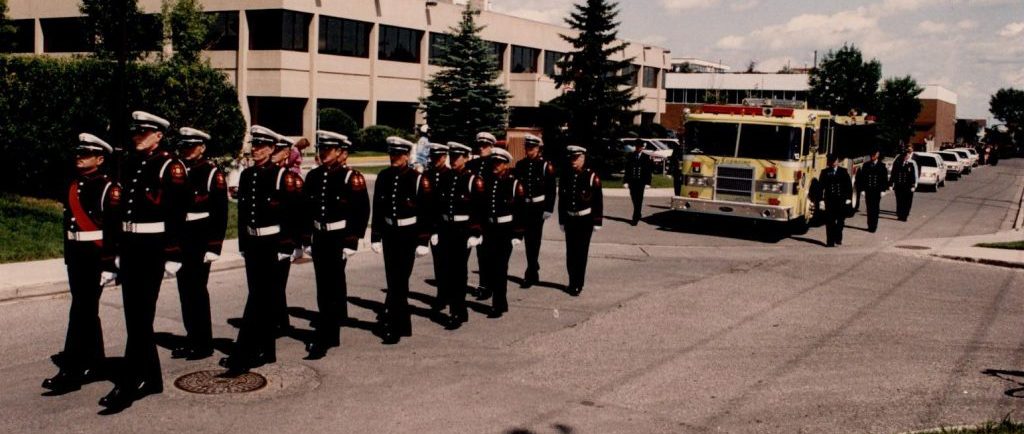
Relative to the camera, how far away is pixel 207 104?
21.5m

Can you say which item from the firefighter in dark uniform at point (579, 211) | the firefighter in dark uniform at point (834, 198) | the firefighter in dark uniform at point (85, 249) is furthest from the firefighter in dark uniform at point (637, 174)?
the firefighter in dark uniform at point (85, 249)

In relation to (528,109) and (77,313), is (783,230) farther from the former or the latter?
(528,109)

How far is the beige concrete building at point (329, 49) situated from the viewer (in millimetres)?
48719

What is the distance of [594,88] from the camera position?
3888cm

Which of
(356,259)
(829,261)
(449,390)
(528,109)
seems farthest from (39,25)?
(449,390)

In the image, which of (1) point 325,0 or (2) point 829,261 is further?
(1) point 325,0

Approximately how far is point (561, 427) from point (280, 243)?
315 centimetres

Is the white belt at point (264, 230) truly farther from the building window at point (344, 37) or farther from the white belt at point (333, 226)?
the building window at point (344, 37)

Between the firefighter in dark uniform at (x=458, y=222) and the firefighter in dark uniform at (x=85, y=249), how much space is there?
365 centimetres

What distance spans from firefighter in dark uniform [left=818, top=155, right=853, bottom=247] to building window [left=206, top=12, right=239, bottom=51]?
122 feet

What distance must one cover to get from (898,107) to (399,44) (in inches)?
1791

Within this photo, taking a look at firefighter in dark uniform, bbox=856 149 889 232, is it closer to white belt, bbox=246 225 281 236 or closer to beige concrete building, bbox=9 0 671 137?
white belt, bbox=246 225 281 236

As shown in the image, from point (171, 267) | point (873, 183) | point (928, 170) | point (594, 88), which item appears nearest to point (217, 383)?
point (171, 267)

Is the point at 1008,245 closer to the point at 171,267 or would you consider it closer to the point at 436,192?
the point at 436,192
